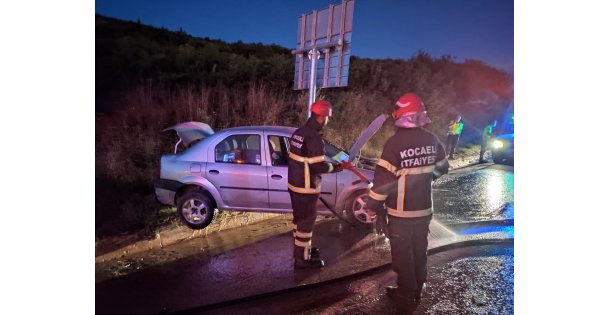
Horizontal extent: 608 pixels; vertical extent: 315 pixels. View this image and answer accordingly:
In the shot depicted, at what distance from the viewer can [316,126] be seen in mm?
3951

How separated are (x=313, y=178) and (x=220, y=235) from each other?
1.72 m

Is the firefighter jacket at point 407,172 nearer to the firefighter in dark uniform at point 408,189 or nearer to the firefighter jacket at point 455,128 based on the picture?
the firefighter in dark uniform at point 408,189

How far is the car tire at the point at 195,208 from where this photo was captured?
480cm

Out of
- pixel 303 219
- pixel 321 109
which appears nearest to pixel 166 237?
pixel 303 219

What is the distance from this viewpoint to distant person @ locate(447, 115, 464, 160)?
613 centimetres

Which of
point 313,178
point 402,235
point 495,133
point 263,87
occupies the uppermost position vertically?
point 263,87

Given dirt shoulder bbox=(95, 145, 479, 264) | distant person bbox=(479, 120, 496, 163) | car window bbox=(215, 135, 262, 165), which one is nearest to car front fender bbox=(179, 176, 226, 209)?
car window bbox=(215, 135, 262, 165)

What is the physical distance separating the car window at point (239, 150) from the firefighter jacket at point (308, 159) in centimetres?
92

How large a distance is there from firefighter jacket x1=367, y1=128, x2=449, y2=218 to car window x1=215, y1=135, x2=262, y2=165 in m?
1.73

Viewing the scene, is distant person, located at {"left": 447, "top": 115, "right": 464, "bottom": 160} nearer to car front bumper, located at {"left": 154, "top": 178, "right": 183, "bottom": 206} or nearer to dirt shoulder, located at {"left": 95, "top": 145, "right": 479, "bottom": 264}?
dirt shoulder, located at {"left": 95, "top": 145, "right": 479, "bottom": 264}

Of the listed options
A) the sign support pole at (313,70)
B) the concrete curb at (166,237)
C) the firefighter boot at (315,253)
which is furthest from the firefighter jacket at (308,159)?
the concrete curb at (166,237)

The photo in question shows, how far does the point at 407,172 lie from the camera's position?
12.0 ft
